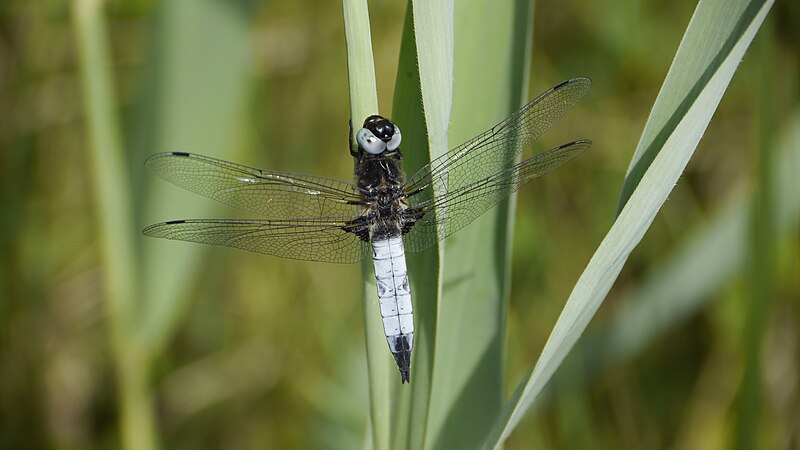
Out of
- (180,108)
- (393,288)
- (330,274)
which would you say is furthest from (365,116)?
(330,274)

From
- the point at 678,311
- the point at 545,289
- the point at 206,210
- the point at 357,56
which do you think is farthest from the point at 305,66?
the point at 357,56

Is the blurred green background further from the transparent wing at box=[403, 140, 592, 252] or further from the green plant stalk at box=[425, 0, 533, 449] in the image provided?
the green plant stalk at box=[425, 0, 533, 449]

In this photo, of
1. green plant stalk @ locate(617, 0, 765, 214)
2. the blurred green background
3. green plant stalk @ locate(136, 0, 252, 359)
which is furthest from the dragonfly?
the blurred green background

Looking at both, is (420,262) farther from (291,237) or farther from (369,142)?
(291,237)

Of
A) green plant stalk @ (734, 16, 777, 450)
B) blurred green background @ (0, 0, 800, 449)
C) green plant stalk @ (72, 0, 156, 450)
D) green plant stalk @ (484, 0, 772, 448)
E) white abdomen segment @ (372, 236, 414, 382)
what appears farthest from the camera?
blurred green background @ (0, 0, 800, 449)

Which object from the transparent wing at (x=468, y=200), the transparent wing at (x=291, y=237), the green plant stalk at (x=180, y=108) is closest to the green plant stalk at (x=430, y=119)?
the transparent wing at (x=468, y=200)

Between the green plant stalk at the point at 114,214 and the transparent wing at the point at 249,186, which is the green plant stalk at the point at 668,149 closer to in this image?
the transparent wing at the point at 249,186
